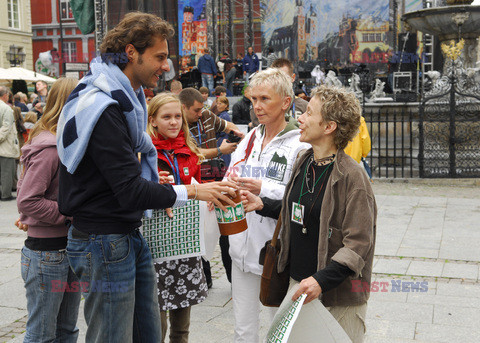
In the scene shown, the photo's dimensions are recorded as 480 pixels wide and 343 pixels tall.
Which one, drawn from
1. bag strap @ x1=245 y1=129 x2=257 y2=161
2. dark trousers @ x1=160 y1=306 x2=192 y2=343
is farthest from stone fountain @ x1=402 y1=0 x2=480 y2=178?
dark trousers @ x1=160 y1=306 x2=192 y2=343

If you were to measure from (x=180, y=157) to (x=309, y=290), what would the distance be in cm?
151

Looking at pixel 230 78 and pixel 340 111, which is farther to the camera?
pixel 230 78

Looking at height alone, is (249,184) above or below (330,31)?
below

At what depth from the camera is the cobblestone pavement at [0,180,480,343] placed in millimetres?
4508

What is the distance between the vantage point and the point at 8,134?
1098 cm

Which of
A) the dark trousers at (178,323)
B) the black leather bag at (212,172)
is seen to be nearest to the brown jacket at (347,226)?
the dark trousers at (178,323)

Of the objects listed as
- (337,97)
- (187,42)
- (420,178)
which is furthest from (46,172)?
(187,42)

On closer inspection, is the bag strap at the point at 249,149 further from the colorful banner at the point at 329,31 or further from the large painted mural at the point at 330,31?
the colorful banner at the point at 329,31

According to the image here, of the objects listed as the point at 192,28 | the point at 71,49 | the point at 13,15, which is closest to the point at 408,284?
the point at 192,28

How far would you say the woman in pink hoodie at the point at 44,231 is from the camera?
10.9 ft

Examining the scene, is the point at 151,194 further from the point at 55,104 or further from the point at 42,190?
the point at 55,104

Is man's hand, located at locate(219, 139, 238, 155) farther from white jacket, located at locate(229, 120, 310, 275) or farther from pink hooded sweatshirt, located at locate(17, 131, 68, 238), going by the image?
pink hooded sweatshirt, located at locate(17, 131, 68, 238)

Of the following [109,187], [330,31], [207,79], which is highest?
[330,31]

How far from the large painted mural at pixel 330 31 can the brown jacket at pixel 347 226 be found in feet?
93.3
